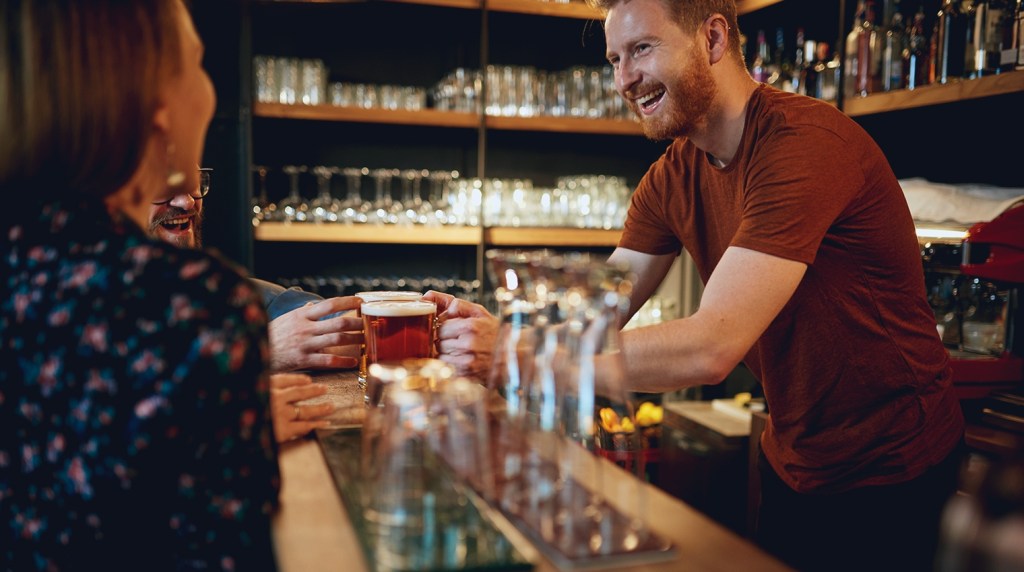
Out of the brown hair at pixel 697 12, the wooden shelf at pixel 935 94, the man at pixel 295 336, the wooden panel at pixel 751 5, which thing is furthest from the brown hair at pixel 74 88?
the wooden panel at pixel 751 5

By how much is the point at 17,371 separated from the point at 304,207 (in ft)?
9.19

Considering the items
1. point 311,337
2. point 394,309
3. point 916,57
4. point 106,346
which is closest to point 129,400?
point 106,346

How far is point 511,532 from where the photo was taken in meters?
0.81

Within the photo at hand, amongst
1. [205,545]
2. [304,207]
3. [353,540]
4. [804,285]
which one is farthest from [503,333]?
[304,207]

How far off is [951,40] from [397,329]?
2.05 metres

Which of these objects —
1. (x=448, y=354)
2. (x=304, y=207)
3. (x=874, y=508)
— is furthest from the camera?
(x=304, y=207)

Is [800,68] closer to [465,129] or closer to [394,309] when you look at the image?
[465,129]

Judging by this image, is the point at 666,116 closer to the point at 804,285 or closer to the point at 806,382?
the point at 804,285

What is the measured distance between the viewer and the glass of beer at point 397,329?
1418 millimetres

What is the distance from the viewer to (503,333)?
1023 millimetres

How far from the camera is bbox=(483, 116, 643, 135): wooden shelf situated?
3664 millimetres

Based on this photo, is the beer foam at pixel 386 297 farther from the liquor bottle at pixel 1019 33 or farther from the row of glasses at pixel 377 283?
the row of glasses at pixel 377 283

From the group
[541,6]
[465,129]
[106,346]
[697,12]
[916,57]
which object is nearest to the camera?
[106,346]

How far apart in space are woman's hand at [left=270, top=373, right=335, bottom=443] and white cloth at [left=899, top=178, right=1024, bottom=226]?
5.86 feet
